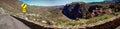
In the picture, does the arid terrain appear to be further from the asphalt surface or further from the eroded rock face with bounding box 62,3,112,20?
→ the asphalt surface

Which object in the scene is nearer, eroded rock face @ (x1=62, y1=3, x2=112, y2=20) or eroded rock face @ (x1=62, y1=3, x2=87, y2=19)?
eroded rock face @ (x1=62, y1=3, x2=112, y2=20)

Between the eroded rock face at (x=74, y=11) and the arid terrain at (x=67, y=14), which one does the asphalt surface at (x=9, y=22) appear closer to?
the arid terrain at (x=67, y=14)

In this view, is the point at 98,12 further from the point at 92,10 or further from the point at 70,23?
the point at 70,23

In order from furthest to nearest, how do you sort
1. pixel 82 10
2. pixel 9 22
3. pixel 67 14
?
pixel 82 10
pixel 67 14
pixel 9 22

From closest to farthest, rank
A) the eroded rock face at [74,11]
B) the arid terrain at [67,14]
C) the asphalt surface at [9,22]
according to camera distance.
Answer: the asphalt surface at [9,22] → the arid terrain at [67,14] → the eroded rock face at [74,11]

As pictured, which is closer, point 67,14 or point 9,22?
point 9,22

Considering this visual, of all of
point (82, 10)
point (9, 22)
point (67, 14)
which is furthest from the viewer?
point (82, 10)

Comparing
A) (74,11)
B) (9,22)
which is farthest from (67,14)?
(9,22)

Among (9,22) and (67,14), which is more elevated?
(9,22)

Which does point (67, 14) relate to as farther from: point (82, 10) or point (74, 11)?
point (82, 10)

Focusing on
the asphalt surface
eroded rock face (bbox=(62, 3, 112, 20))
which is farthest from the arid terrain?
the asphalt surface

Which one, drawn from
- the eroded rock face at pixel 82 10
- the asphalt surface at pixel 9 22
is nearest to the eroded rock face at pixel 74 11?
the eroded rock face at pixel 82 10

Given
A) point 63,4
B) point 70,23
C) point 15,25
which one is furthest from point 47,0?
point 15,25
